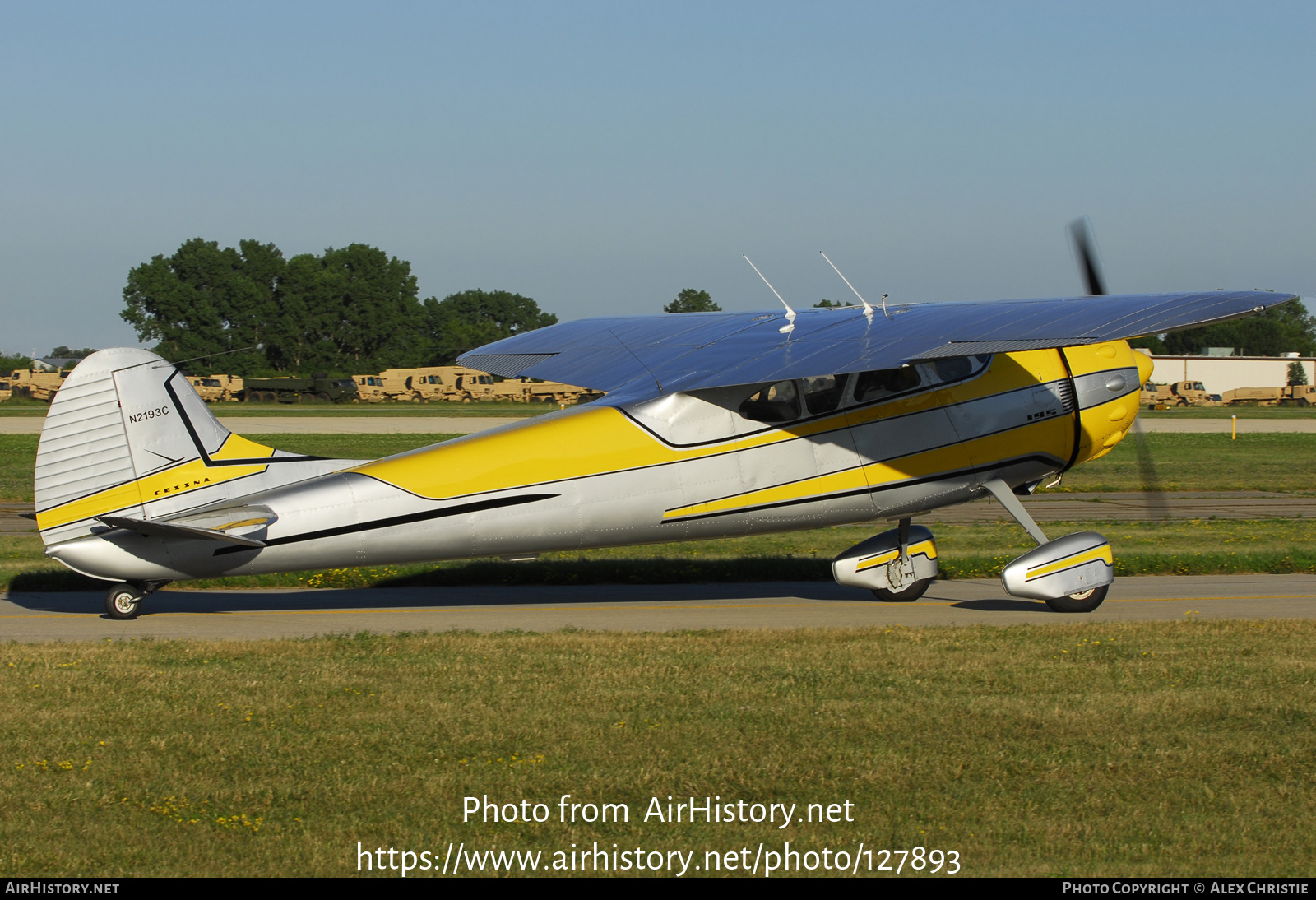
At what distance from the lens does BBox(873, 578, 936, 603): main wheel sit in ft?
42.4

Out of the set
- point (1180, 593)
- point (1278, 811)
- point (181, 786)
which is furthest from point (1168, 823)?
point (1180, 593)

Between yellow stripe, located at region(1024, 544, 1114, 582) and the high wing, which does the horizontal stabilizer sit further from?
yellow stripe, located at region(1024, 544, 1114, 582)

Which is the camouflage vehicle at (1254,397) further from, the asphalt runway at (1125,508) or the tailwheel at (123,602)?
the tailwheel at (123,602)

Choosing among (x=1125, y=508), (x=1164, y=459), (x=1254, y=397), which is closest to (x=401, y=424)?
(x=1164, y=459)

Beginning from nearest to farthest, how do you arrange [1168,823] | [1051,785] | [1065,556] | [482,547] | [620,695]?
[1168,823] < [1051,785] < [620,695] < [482,547] < [1065,556]

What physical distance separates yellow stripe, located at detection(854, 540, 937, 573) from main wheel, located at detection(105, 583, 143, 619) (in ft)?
24.7

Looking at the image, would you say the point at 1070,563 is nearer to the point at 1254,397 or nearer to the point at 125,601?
the point at 125,601

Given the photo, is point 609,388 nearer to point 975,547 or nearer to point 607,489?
point 607,489

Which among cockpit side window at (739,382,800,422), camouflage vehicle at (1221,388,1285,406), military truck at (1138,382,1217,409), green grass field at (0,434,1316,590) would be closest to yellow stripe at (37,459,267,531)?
green grass field at (0,434,1316,590)

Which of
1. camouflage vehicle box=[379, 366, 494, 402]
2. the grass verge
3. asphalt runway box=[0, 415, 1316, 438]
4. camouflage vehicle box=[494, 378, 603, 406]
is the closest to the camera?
the grass verge

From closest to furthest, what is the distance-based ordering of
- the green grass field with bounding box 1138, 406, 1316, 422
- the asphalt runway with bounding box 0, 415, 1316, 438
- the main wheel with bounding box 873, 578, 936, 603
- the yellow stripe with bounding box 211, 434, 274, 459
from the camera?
the yellow stripe with bounding box 211, 434, 274, 459 < the main wheel with bounding box 873, 578, 936, 603 < the asphalt runway with bounding box 0, 415, 1316, 438 < the green grass field with bounding box 1138, 406, 1316, 422

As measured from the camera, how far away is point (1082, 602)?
39.0 ft

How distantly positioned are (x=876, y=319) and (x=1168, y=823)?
720cm

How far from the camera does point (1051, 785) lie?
634cm
